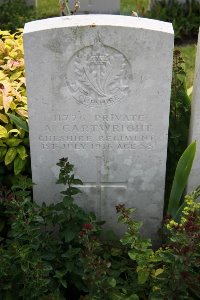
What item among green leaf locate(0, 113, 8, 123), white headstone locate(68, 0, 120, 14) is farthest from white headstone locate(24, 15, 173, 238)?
white headstone locate(68, 0, 120, 14)

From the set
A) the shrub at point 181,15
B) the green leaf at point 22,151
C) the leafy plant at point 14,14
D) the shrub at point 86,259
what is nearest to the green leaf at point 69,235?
the shrub at point 86,259

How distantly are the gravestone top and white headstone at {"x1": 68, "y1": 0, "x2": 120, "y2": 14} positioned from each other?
5.57 m

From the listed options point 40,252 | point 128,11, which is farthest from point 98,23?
point 128,11

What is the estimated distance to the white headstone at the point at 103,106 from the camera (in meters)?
2.88

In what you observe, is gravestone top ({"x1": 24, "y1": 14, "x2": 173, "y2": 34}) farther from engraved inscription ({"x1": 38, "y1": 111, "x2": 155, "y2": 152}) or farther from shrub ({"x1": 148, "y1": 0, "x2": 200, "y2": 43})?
shrub ({"x1": 148, "y1": 0, "x2": 200, "y2": 43})

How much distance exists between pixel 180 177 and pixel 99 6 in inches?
225

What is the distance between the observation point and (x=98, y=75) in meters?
2.98

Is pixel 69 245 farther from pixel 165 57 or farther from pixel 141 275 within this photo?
pixel 165 57

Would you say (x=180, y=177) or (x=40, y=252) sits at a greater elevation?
(x=180, y=177)

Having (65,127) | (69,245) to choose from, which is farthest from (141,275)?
(65,127)

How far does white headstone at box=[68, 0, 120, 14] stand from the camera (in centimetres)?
835

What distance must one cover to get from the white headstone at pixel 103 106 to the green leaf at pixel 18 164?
13 centimetres

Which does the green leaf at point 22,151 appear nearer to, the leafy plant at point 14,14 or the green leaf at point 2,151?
the green leaf at point 2,151

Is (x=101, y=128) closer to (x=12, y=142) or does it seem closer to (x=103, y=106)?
(x=103, y=106)
